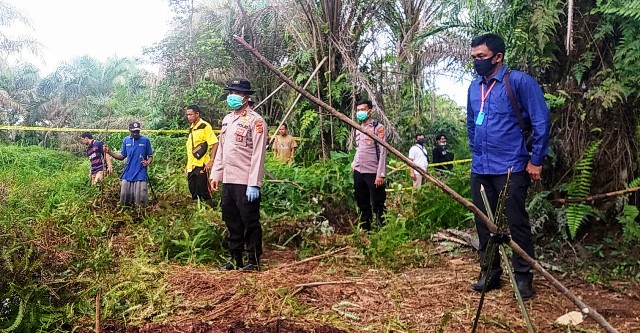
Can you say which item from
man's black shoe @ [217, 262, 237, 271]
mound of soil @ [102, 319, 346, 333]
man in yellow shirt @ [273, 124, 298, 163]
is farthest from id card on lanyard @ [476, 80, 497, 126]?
man in yellow shirt @ [273, 124, 298, 163]

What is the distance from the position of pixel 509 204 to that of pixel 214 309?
2045 millimetres

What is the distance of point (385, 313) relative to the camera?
3.58m

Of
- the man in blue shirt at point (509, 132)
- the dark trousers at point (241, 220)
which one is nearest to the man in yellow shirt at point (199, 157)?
the dark trousers at point (241, 220)

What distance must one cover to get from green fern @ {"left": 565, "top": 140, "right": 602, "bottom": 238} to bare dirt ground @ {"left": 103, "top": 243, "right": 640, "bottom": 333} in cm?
44

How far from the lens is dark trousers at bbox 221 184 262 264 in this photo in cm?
481

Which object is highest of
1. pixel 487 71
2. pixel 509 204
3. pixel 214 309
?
pixel 487 71

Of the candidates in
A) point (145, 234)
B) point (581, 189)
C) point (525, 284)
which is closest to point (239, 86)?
point (145, 234)

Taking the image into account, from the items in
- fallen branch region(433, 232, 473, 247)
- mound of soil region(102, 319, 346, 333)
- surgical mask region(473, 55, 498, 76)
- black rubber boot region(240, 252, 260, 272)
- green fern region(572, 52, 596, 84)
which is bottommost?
mound of soil region(102, 319, 346, 333)

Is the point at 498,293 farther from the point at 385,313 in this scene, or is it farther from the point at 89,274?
the point at 89,274

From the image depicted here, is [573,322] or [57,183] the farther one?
[57,183]

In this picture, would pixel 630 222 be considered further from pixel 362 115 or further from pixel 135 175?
pixel 135 175

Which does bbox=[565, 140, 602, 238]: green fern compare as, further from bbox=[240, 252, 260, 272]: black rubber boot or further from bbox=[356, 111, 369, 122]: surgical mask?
bbox=[240, 252, 260, 272]: black rubber boot

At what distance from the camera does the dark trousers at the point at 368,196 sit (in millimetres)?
6238

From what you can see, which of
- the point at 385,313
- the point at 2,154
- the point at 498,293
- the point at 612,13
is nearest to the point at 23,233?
the point at 385,313
